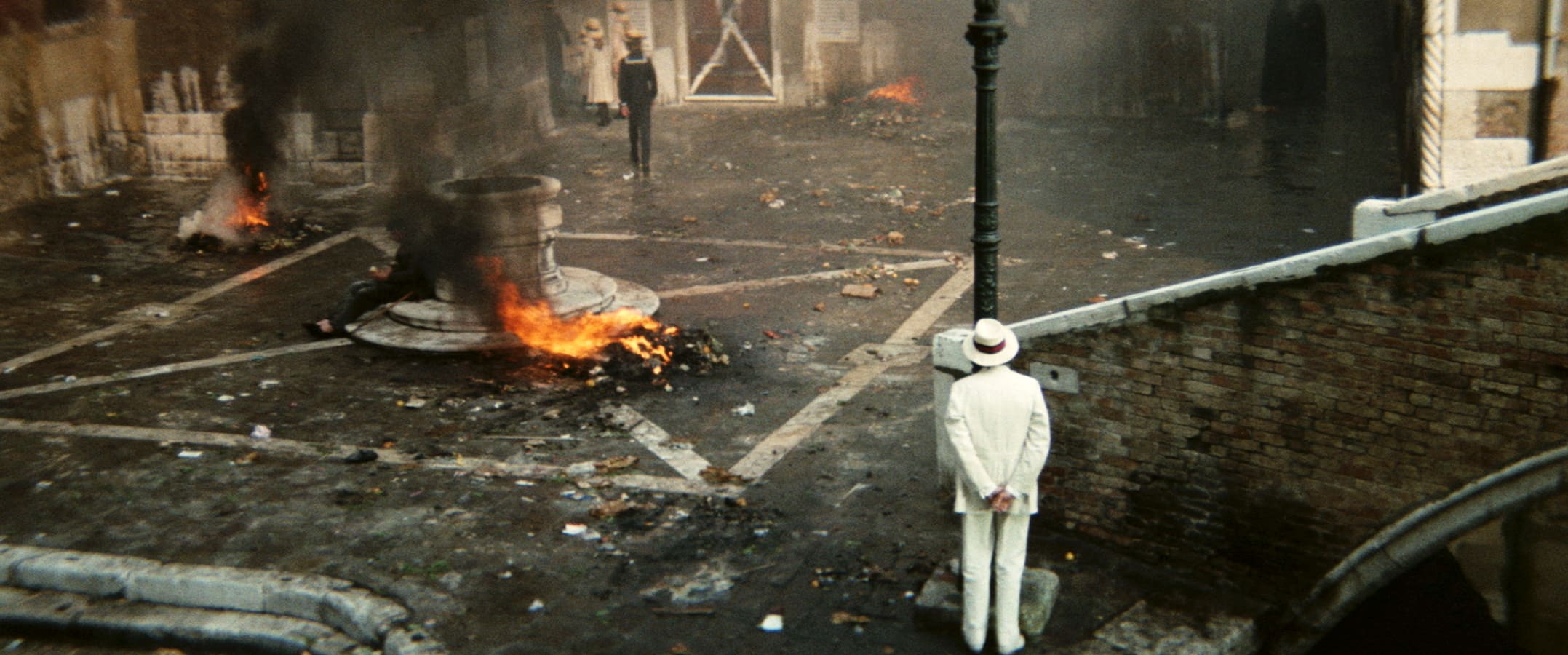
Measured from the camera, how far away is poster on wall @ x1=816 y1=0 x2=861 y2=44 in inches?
792

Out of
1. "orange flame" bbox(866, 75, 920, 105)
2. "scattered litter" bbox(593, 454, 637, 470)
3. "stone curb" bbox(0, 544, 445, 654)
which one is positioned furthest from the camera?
"orange flame" bbox(866, 75, 920, 105)

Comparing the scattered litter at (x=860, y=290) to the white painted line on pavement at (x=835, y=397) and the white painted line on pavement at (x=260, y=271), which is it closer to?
the white painted line on pavement at (x=835, y=397)

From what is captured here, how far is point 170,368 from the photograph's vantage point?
A: 9984 mm

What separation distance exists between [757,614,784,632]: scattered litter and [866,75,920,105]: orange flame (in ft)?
49.1

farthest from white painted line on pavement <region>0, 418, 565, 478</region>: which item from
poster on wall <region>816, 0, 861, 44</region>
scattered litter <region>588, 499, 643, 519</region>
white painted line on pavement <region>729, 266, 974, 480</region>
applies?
poster on wall <region>816, 0, 861, 44</region>

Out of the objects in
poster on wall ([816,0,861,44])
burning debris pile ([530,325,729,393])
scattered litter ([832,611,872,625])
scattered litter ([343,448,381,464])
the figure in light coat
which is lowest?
scattered litter ([832,611,872,625])

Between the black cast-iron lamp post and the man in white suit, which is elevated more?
the black cast-iron lamp post

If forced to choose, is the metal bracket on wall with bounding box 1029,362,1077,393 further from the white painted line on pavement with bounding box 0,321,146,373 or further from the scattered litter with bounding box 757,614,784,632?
the white painted line on pavement with bounding box 0,321,146,373

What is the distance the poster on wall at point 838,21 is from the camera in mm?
20109

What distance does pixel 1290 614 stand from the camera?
6148 mm

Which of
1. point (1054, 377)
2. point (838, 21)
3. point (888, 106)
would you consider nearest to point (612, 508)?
point (1054, 377)

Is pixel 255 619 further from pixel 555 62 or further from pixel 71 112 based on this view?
pixel 555 62

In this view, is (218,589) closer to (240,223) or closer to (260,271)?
(260,271)

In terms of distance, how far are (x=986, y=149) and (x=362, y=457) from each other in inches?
170
